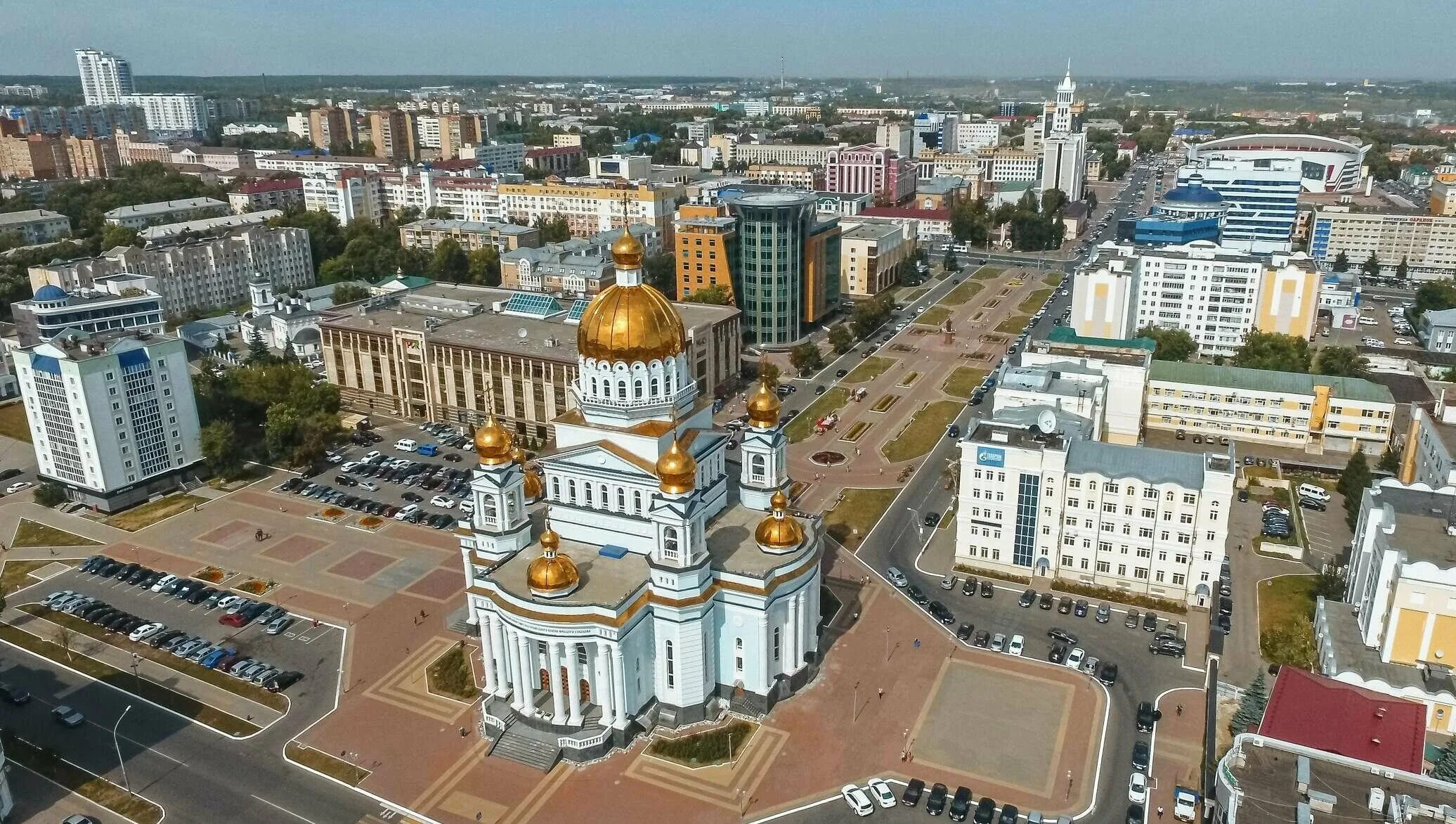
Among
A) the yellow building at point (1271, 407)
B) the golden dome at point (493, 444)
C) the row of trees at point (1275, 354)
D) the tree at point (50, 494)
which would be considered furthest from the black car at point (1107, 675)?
the tree at point (50, 494)

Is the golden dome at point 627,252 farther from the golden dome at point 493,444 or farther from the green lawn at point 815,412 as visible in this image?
the green lawn at point 815,412

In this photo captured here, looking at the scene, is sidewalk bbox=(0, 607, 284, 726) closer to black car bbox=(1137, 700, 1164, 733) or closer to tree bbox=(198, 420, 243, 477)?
tree bbox=(198, 420, 243, 477)

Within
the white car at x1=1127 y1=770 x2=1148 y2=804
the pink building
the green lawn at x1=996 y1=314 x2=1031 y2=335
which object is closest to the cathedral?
the white car at x1=1127 y1=770 x2=1148 y2=804

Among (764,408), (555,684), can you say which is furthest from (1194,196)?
(555,684)

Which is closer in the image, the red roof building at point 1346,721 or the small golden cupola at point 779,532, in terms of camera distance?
A: the red roof building at point 1346,721

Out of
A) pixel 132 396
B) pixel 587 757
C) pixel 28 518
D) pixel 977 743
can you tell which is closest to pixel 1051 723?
pixel 977 743

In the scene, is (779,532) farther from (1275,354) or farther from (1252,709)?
(1275,354)
